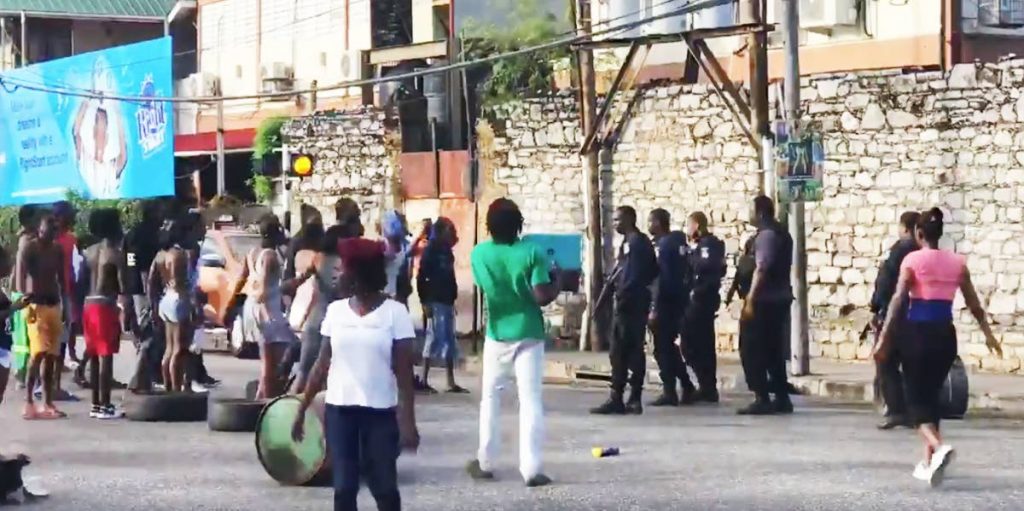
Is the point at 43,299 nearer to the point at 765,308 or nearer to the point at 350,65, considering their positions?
the point at 765,308

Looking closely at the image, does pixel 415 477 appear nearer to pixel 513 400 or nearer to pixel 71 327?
pixel 513 400

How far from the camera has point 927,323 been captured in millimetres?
12203

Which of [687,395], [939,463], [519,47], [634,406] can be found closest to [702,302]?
[687,395]

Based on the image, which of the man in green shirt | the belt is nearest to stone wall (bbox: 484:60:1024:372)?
the belt

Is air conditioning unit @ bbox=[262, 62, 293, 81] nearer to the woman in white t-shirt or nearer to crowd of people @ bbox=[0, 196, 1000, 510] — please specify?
crowd of people @ bbox=[0, 196, 1000, 510]

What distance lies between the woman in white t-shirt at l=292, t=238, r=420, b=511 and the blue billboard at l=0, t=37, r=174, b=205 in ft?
96.8

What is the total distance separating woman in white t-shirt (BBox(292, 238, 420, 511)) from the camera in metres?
8.79

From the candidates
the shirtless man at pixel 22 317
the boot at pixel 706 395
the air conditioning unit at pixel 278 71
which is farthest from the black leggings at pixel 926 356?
the air conditioning unit at pixel 278 71

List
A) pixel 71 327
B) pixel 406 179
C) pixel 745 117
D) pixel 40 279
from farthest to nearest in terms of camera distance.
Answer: pixel 406 179 → pixel 745 117 → pixel 71 327 → pixel 40 279

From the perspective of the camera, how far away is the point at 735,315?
23.8 metres

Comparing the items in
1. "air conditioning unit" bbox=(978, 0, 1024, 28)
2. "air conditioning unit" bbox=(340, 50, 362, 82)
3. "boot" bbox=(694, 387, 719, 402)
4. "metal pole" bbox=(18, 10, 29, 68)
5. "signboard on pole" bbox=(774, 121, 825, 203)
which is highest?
"metal pole" bbox=(18, 10, 29, 68)

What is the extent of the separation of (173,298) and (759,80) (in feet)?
25.3

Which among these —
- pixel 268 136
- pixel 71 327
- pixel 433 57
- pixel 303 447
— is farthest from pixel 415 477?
pixel 268 136

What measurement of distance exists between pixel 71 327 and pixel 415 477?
301 inches
